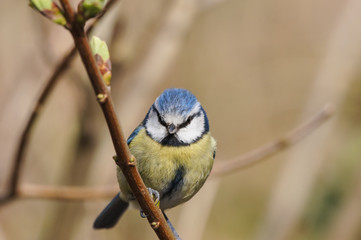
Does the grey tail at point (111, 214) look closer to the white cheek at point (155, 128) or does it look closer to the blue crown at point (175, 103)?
the white cheek at point (155, 128)

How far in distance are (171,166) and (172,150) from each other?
63mm

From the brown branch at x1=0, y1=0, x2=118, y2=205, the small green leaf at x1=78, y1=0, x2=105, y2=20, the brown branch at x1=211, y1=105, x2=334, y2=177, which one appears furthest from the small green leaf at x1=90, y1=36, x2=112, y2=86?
the brown branch at x1=211, y1=105, x2=334, y2=177

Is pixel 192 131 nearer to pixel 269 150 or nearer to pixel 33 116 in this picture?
pixel 269 150

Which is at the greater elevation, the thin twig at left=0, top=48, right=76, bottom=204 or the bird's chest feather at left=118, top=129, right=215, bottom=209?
the thin twig at left=0, top=48, right=76, bottom=204

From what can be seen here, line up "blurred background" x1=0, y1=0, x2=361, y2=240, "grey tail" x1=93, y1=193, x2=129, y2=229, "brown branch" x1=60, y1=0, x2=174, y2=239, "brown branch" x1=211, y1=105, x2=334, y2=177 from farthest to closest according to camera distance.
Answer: "blurred background" x1=0, y1=0, x2=361, y2=240 < "grey tail" x1=93, y1=193, x2=129, y2=229 < "brown branch" x1=211, y1=105, x2=334, y2=177 < "brown branch" x1=60, y1=0, x2=174, y2=239

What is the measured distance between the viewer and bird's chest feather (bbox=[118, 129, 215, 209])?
201cm

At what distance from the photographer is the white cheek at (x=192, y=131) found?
210cm

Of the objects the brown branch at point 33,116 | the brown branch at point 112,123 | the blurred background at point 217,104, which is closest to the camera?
the brown branch at point 112,123

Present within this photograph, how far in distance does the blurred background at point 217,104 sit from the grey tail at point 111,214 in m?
0.29

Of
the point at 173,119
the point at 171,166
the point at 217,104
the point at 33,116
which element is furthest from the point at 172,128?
the point at 217,104

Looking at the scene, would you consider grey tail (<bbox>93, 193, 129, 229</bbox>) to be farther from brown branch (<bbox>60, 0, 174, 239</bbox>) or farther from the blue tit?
brown branch (<bbox>60, 0, 174, 239</bbox>)

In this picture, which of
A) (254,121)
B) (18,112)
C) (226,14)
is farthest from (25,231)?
(226,14)

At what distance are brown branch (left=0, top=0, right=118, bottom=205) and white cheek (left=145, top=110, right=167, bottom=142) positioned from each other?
0.43m

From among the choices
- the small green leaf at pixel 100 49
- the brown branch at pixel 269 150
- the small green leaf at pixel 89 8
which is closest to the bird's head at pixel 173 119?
the brown branch at pixel 269 150
